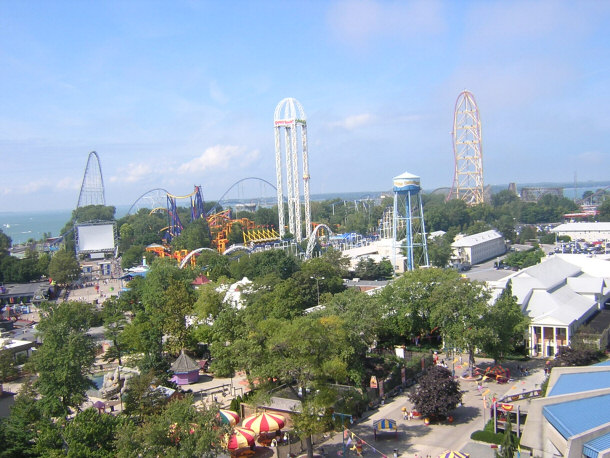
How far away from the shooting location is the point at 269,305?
2589 centimetres

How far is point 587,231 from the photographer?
6662 centimetres

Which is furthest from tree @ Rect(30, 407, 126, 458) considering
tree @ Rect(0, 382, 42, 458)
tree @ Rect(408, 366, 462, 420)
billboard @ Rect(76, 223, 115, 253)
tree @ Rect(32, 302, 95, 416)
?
billboard @ Rect(76, 223, 115, 253)

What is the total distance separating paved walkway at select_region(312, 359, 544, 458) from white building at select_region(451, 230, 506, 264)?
36082mm

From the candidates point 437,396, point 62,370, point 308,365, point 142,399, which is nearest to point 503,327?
point 437,396

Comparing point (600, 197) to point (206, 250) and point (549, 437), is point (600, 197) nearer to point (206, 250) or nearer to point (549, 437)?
point (206, 250)

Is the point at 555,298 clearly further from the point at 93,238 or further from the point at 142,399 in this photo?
the point at 93,238

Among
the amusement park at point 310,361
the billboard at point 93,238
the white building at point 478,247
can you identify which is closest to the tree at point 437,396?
the amusement park at point 310,361

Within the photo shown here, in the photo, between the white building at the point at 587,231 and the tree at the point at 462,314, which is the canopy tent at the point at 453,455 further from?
the white building at the point at 587,231

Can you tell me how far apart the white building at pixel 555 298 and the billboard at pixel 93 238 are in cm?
5289

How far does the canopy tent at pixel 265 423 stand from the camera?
53.2 ft

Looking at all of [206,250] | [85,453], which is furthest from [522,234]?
[85,453]

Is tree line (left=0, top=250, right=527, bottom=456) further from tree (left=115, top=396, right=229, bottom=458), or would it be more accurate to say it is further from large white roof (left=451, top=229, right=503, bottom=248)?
large white roof (left=451, top=229, right=503, bottom=248)

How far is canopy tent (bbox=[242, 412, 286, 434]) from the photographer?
16.2 meters

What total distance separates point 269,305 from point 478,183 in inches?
3022
